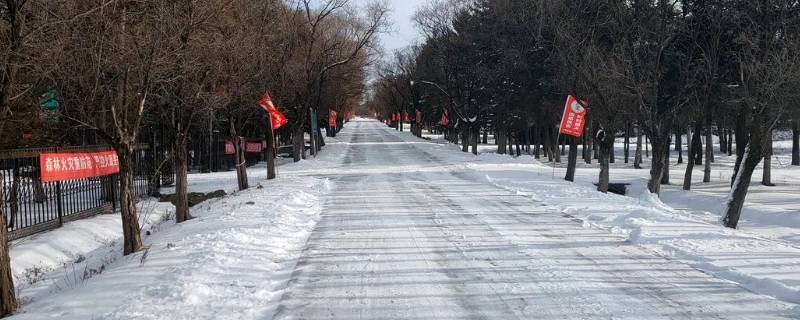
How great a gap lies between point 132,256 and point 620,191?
23928mm

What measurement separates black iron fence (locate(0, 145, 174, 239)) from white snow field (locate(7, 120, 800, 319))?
3.24m

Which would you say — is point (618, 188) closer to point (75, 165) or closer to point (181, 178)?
point (181, 178)

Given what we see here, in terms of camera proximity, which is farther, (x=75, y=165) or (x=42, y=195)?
(x=75, y=165)

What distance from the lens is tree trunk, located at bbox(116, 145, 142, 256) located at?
359 inches

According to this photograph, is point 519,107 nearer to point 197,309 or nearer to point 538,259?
point 538,259

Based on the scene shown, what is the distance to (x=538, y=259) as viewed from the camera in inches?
334

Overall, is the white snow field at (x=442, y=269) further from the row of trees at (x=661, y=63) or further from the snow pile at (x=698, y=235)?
the row of trees at (x=661, y=63)

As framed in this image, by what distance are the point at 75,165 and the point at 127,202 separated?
17.4 feet

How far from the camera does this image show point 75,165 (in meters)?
13.7

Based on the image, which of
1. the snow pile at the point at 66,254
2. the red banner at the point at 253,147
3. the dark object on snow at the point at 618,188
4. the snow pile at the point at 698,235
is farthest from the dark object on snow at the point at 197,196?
the dark object on snow at the point at 618,188

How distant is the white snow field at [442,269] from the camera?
20.2ft

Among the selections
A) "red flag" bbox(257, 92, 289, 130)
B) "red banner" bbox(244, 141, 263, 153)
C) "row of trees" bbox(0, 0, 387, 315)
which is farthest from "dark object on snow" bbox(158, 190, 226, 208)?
"red banner" bbox(244, 141, 263, 153)

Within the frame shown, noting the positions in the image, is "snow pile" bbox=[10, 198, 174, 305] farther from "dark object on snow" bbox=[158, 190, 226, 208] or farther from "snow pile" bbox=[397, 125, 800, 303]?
"snow pile" bbox=[397, 125, 800, 303]

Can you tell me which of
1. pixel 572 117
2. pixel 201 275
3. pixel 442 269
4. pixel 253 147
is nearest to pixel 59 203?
Result: pixel 201 275
